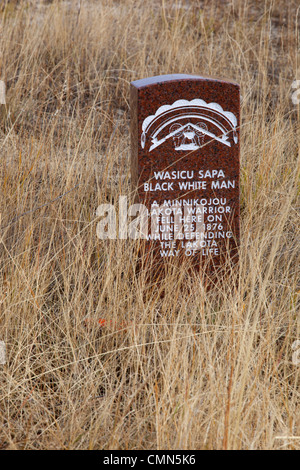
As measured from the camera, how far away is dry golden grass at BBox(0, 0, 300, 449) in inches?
87.4

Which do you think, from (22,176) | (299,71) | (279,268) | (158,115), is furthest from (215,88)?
(299,71)

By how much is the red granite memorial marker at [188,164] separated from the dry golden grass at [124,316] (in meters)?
0.17

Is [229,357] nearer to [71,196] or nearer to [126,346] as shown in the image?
[126,346]

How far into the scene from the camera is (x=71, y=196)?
3.67 meters

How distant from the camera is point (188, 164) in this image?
3.26 m

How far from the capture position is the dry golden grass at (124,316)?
2.22 m

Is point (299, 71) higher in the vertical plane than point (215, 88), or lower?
higher

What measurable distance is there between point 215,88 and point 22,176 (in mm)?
1456
